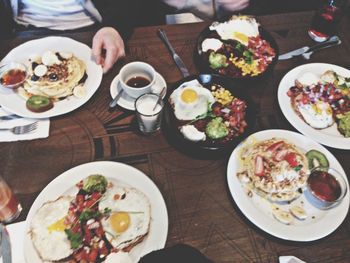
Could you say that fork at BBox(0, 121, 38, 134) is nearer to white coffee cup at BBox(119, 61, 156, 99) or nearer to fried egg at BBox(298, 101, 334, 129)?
white coffee cup at BBox(119, 61, 156, 99)

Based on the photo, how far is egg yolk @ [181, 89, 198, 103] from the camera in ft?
6.42

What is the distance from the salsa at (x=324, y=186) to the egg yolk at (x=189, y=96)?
75 cm

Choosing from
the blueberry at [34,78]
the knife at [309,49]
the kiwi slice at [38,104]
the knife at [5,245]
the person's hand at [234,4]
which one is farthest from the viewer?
the person's hand at [234,4]

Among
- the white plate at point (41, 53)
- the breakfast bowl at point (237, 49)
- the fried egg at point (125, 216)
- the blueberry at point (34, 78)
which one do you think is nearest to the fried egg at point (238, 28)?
the breakfast bowl at point (237, 49)

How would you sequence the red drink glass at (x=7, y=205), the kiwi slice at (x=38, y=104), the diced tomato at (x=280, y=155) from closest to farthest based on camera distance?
the red drink glass at (x=7, y=205) → the diced tomato at (x=280, y=155) → the kiwi slice at (x=38, y=104)

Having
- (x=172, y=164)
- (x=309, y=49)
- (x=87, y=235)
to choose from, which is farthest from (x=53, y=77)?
(x=309, y=49)

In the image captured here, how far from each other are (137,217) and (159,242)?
0.50 ft

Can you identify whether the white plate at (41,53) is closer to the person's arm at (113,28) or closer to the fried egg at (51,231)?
the person's arm at (113,28)

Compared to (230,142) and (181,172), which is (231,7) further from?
(181,172)

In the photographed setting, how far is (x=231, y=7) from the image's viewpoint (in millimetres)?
2867

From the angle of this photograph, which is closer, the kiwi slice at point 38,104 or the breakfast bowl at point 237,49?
the kiwi slice at point 38,104

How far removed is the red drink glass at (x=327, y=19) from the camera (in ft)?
7.90

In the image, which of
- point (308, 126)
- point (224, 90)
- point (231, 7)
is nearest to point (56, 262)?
point (224, 90)

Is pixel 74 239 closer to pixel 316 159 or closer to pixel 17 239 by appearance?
pixel 17 239
